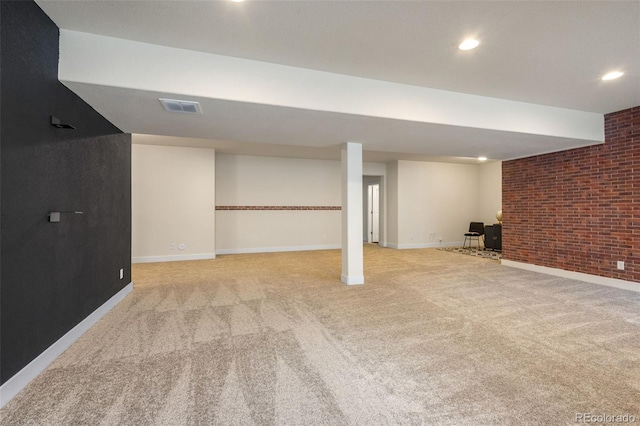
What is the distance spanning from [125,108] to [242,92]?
1242 millimetres

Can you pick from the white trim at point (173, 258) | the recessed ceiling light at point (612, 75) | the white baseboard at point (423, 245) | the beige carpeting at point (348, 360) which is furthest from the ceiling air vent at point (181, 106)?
the white baseboard at point (423, 245)

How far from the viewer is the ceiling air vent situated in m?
2.73

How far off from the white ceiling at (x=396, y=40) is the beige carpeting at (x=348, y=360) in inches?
86.1

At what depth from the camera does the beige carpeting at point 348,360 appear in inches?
64.8

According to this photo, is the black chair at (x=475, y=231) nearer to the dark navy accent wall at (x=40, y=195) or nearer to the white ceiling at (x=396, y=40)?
the white ceiling at (x=396, y=40)

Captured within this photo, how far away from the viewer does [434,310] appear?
129 inches

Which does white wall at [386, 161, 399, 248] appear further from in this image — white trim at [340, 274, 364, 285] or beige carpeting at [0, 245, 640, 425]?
beige carpeting at [0, 245, 640, 425]

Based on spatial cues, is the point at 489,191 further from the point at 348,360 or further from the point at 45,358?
the point at 45,358

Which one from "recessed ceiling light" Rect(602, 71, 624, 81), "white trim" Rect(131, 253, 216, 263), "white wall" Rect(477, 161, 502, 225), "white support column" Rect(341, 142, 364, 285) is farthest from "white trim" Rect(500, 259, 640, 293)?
"white trim" Rect(131, 253, 216, 263)

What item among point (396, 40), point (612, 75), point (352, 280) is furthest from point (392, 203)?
point (396, 40)

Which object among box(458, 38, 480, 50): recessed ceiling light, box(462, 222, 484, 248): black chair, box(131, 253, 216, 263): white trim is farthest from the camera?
box(462, 222, 484, 248): black chair

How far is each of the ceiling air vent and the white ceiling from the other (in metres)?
0.19

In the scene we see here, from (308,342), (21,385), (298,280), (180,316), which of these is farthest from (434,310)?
(21,385)

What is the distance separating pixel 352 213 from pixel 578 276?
3958 millimetres
